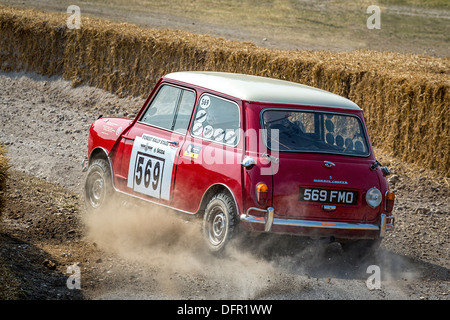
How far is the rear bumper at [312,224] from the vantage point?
7.63 metres

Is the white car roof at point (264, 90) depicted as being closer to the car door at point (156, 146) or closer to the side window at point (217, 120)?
the side window at point (217, 120)

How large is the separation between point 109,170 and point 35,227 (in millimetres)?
1203

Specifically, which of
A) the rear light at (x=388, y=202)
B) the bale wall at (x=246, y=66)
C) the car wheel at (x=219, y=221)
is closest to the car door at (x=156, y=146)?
the car wheel at (x=219, y=221)

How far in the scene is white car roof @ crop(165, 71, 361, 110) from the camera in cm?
823

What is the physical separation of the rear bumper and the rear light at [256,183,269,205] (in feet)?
0.31

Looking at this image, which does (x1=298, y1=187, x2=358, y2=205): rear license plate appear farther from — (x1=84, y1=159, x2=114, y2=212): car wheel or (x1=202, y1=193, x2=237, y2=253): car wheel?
(x1=84, y1=159, x2=114, y2=212): car wheel

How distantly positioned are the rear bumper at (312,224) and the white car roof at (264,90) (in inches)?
51.7

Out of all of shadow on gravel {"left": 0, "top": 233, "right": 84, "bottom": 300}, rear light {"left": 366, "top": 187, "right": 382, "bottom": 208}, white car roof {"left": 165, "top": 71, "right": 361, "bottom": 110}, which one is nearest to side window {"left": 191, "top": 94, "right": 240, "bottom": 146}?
white car roof {"left": 165, "top": 71, "right": 361, "bottom": 110}

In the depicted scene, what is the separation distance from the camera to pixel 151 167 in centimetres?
894

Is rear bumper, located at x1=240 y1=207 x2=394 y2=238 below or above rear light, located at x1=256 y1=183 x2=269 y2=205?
below

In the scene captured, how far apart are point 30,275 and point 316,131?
350 cm

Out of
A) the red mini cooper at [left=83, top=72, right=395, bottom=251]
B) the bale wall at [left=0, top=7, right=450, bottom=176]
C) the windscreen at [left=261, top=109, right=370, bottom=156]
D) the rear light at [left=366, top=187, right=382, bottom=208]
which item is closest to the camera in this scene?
the red mini cooper at [left=83, top=72, right=395, bottom=251]

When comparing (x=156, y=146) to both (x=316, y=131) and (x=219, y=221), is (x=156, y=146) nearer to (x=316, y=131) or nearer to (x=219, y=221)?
(x=219, y=221)
